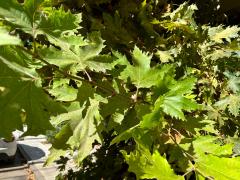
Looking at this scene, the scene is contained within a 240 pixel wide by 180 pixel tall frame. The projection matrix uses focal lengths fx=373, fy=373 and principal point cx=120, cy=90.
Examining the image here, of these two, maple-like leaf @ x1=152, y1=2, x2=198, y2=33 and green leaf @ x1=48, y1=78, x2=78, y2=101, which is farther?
maple-like leaf @ x1=152, y1=2, x2=198, y2=33

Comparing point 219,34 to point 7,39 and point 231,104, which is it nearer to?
point 231,104

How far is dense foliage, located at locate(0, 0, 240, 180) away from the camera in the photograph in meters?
0.99

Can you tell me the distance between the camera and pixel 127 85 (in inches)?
59.4

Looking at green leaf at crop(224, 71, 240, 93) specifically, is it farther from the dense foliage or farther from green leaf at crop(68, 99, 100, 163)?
green leaf at crop(68, 99, 100, 163)

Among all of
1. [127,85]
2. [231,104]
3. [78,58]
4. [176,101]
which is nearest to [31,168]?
[231,104]

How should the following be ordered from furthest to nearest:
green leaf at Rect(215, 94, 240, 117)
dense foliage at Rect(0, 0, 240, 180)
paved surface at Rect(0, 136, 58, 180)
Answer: paved surface at Rect(0, 136, 58, 180) → green leaf at Rect(215, 94, 240, 117) → dense foliage at Rect(0, 0, 240, 180)

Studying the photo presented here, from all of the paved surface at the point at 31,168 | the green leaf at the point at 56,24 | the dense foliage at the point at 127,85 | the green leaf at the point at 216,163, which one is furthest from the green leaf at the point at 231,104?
the paved surface at the point at 31,168

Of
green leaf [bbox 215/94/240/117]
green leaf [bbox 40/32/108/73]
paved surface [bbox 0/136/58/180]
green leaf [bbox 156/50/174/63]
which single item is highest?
green leaf [bbox 40/32/108/73]

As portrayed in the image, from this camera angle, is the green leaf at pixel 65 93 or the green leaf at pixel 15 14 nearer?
the green leaf at pixel 15 14

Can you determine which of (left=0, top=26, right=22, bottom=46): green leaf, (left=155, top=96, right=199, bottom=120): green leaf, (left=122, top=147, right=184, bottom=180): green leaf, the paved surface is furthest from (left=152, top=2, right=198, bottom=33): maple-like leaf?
the paved surface

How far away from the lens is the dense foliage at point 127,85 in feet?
3.23

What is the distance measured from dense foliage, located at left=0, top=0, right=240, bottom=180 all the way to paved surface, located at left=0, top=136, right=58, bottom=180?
7479mm

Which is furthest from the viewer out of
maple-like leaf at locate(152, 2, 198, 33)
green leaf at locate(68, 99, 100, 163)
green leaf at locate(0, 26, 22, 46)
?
maple-like leaf at locate(152, 2, 198, 33)

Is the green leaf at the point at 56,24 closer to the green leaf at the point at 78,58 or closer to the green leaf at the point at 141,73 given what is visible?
the green leaf at the point at 78,58
